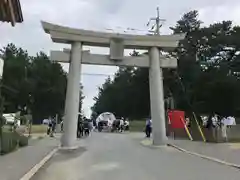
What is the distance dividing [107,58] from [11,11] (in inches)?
747

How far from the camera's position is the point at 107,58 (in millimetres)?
33031

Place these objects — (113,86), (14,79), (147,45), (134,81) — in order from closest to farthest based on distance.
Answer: (147,45)
(134,81)
(14,79)
(113,86)

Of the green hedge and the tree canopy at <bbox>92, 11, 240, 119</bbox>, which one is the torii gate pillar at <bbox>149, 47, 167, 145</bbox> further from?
the tree canopy at <bbox>92, 11, 240, 119</bbox>

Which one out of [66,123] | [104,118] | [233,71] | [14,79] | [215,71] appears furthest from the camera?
[14,79]

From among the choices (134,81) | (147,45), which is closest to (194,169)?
(147,45)

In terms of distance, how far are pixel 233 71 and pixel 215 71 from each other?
5.79 metres

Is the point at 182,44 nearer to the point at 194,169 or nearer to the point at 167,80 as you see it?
the point at 167,80

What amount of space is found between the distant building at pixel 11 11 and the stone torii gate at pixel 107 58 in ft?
50.7

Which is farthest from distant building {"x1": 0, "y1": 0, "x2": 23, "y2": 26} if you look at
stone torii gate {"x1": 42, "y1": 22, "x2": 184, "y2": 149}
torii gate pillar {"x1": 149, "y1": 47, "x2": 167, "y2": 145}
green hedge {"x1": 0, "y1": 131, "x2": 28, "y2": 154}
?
torii gate pillar {"x1": 149, "y1": 47, "x2": 167, "y2": 145}

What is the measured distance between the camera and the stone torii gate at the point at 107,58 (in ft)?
102

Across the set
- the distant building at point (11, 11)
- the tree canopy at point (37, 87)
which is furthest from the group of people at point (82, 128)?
the tree canopy at point (37, 87)

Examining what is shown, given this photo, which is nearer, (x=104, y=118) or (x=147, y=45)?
(x=147, y=45)

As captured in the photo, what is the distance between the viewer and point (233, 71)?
65000mm

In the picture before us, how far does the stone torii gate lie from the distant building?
15.5 m
